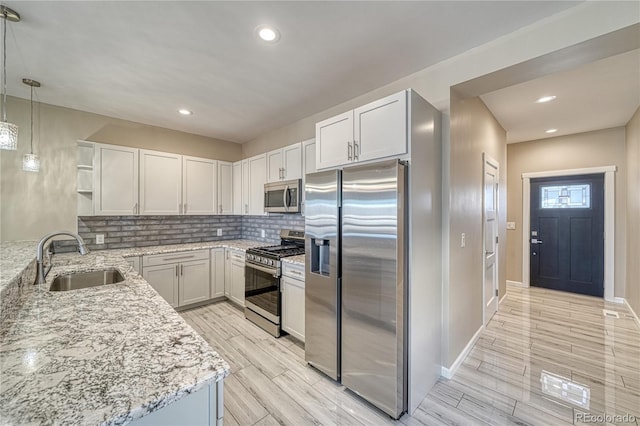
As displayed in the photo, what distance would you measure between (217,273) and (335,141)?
288 cm

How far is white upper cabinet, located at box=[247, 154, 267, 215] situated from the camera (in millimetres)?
3883

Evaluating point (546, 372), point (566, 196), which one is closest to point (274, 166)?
point (546, 372)

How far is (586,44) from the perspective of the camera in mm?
1693

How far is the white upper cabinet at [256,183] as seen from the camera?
3.88 m

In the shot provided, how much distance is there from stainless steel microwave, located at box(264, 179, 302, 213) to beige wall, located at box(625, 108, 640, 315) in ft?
→ 13.9

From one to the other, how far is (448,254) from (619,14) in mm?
1840

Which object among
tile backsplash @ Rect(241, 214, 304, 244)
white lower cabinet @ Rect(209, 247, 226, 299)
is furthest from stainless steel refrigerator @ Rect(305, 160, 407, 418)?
white lower cabinet @ Rect(209, 247, 226, 299)

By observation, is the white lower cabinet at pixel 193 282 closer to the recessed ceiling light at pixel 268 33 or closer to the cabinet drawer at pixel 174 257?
the cabinet drawer at pixel 174 257

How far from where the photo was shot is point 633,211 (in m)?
3.51

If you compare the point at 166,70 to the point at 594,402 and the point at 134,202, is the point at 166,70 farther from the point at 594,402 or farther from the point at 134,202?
the point at 594,402

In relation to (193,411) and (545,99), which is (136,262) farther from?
(545,99)

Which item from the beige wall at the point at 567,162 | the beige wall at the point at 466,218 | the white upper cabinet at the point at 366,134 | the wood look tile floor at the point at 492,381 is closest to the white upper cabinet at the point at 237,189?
the wood look tile floor at the point at 492,381

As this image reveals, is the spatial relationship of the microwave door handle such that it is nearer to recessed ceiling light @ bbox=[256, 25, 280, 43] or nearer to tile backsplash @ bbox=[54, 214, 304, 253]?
Answer: tile backsplash @ bbox=[54, 214, 304, 253]

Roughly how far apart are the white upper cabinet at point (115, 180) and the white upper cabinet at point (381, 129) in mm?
3130
